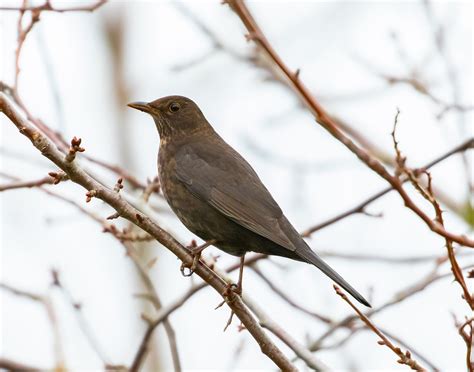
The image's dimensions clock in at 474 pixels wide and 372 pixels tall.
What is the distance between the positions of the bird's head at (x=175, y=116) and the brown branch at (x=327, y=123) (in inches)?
154

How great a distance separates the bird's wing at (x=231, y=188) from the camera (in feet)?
18.0

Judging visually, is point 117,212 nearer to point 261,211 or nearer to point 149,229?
point 149,229

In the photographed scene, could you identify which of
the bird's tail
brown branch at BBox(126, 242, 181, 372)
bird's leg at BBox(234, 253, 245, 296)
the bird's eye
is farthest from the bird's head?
the bird's tail

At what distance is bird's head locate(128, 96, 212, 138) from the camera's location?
6.84m

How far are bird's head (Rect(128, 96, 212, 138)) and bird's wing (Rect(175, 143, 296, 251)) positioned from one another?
391 millimetres

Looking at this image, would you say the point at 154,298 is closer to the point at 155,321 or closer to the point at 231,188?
the point at 155,321

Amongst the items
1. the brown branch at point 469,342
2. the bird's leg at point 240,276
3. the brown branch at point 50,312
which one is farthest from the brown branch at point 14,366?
the brown branch at point 469,342

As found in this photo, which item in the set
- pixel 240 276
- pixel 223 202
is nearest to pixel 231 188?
pixel 223 202

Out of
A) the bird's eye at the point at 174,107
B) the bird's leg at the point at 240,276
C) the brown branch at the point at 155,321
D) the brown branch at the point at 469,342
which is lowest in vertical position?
the brown branch at the point at 469,342

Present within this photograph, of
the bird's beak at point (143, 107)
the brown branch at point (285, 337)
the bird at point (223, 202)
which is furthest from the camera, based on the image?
the bird's beak at point (143, 107)

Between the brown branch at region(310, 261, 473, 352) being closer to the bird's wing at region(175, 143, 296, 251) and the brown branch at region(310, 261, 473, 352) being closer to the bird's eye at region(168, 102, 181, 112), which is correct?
the bird's wing at region(175, 143, 296, 251)

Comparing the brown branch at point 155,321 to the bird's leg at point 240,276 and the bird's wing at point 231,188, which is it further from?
the bird's wing at point 231,188

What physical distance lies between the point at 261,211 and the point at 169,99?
1761 mm

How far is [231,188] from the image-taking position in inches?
234
